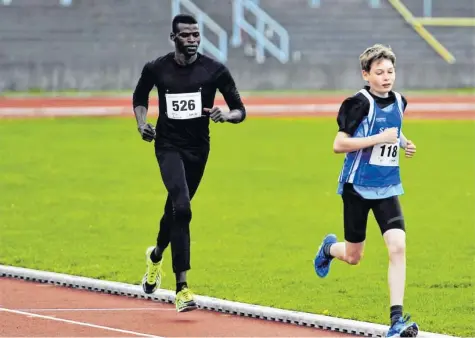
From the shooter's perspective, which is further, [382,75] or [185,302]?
[185,302]

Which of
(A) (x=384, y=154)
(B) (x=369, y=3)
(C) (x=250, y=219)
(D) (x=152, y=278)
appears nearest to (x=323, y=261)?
(D) (x=152, y=278)

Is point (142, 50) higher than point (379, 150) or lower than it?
higher

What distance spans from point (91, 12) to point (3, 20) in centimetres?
315

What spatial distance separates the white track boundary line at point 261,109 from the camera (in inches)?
1238

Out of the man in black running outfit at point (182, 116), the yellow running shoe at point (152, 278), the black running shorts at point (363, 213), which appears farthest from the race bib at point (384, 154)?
the yellow running shoe at point (152, 278)

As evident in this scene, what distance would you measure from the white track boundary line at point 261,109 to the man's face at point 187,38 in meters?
21.3

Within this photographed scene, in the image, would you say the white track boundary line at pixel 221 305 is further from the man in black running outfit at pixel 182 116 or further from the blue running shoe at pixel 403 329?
the man in black running outfit at pixel 182 116

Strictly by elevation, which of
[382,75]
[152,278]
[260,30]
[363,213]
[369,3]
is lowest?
[152,278]

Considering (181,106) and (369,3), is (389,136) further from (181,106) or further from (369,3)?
(369,3)

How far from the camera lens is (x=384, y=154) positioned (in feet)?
25.7

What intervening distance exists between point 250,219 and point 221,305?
5.64 m

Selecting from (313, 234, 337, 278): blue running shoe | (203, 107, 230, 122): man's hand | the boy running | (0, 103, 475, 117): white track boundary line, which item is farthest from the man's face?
(0, 103, 475, 117): white track boundary line

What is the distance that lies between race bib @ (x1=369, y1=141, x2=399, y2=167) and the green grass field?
122cm

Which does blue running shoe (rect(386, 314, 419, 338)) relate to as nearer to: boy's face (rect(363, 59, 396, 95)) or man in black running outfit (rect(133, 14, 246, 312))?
boy's face (rect(363, 59, 396, 95))
